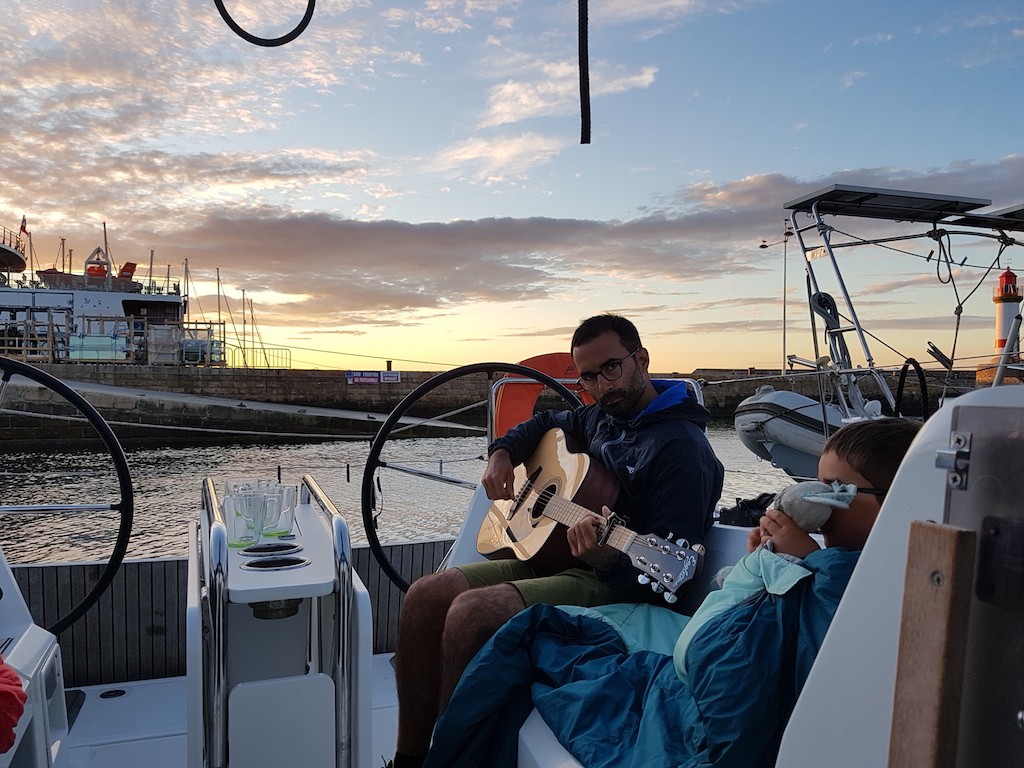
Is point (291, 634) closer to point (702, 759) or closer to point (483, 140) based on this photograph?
point (702, 759)

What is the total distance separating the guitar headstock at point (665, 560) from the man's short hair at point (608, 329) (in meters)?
0.58

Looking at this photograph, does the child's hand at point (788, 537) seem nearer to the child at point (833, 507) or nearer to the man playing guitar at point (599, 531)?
the child at point (833, 507)

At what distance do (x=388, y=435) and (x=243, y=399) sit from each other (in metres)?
18.3

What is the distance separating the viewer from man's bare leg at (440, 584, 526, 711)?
1.52m

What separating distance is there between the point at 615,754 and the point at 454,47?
8.93ft

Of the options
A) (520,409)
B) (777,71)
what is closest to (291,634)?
(520,409)

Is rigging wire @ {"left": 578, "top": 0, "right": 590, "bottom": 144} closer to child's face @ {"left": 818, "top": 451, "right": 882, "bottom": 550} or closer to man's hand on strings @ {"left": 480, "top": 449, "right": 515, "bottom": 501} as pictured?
child's face @ {"left": 818, "top": 451, "right": 882, "bottom": 550}

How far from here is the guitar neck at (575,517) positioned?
1682mm

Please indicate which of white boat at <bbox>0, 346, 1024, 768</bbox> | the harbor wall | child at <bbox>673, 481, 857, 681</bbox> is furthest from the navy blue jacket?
the harbor wall

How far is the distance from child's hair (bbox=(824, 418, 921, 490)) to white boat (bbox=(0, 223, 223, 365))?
2415cm

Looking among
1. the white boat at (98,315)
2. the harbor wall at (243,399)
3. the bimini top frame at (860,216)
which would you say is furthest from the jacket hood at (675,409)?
the white boat at (98,315)

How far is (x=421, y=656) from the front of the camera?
1.69m

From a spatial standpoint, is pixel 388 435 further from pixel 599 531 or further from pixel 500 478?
pixel 599 531

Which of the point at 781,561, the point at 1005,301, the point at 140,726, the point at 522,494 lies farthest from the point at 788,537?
the point at 1005,301
